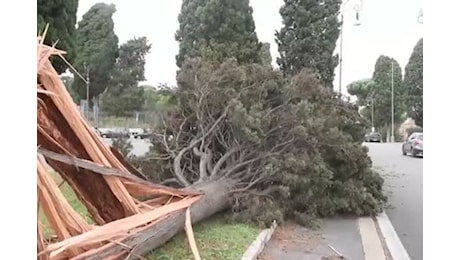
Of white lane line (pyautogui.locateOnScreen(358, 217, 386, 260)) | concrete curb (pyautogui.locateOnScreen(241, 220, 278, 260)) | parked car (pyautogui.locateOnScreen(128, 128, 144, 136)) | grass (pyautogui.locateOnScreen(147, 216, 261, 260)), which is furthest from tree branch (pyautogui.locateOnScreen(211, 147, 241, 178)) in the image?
white lane line (pyautogui.locateOnScreen(358, 217, 386, 260))

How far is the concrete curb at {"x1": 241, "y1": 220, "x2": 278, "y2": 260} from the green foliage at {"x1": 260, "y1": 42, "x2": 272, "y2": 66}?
2.10ft

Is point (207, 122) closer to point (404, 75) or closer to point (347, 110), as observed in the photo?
point (347, 110)

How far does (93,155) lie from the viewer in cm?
158

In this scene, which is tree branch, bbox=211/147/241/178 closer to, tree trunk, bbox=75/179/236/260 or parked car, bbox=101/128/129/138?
tree trunk, bbox=75/179/236/260

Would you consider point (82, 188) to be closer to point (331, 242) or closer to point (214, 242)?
point (214, 242)

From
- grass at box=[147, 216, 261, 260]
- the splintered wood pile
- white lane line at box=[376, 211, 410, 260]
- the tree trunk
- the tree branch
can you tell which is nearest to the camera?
the splintered wood pile

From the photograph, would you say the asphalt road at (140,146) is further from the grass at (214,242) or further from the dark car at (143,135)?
the grass at (214,242)

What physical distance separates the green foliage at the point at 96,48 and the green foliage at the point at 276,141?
12.4 inches

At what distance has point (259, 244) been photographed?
1851mm

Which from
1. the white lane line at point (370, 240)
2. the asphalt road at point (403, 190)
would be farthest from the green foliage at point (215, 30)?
the white lane line at point (370, 240)

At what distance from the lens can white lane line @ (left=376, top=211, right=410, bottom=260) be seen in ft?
5.42

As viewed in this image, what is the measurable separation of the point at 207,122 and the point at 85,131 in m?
0.68

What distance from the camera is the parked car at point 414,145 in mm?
1586
